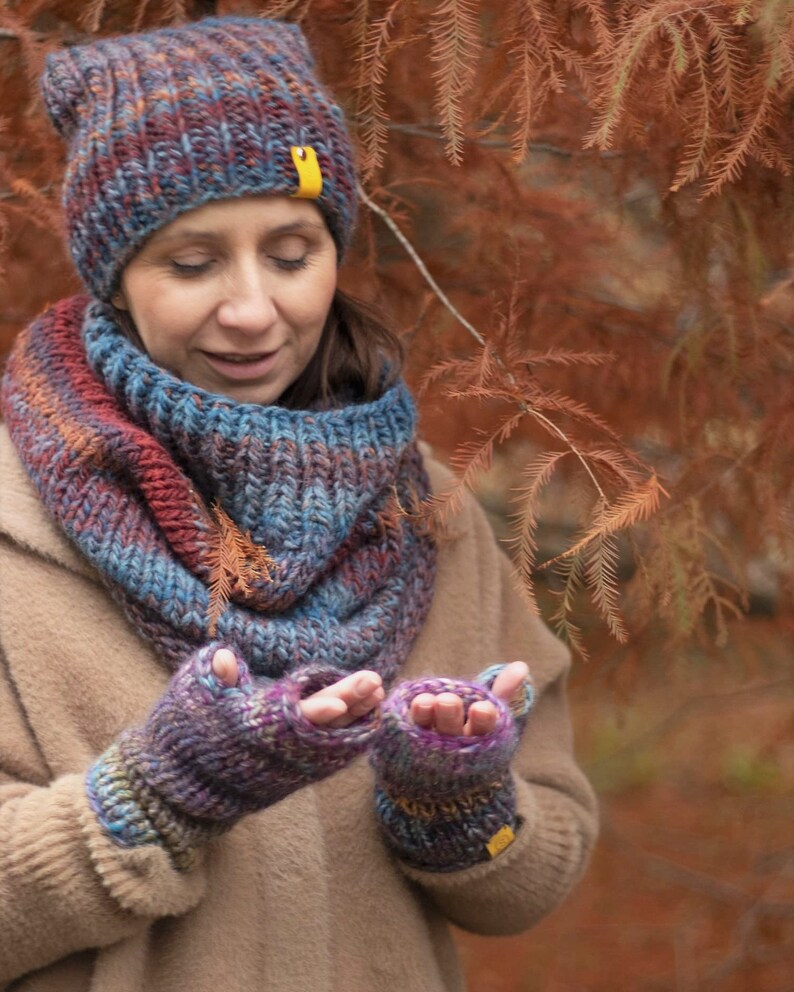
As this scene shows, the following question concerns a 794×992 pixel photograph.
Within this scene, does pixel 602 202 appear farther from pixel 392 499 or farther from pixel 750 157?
pixel 392 499

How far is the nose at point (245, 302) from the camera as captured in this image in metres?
1.81

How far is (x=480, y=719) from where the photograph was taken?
163cm

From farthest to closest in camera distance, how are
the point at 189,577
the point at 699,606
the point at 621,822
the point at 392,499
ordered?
the point at 621,822, the point at 699,606, the point at 392,499, the point at 189,577

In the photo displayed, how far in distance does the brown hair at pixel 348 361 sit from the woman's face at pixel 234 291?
116 mm

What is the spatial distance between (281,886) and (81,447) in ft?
2.23

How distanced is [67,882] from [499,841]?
2.01ft

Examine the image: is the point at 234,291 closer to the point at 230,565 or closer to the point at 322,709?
the point at 230,565

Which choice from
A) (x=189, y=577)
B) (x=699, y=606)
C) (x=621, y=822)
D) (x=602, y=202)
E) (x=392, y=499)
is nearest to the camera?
(x=189, y=577)

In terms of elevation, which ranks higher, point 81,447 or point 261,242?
point 261,242

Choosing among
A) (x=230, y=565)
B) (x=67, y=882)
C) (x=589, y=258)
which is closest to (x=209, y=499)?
(x=230, y=565)

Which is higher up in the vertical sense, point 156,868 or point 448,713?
point 448,713

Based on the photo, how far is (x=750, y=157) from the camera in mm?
2061

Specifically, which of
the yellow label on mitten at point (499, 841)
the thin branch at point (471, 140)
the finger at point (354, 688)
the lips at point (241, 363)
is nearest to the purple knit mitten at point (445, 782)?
the yellow label on mitten at point (499, 841)

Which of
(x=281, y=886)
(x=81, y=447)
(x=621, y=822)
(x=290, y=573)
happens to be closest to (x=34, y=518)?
(x=81, y=447)
